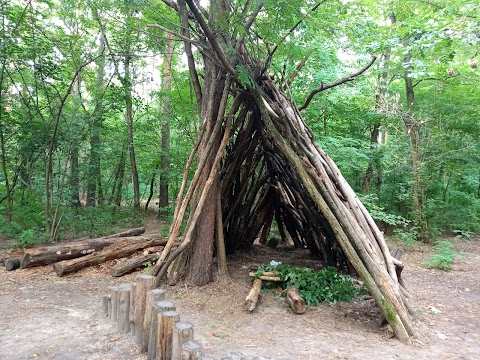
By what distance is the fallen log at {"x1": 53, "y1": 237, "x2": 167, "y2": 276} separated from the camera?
538 cm

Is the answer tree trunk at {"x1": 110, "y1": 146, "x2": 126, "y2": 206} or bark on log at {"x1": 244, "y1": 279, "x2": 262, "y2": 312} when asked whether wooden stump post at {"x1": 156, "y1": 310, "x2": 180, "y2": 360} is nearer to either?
bark on log at {"x1": 244, "y1": 279, "x2": 262, "y2": 312}

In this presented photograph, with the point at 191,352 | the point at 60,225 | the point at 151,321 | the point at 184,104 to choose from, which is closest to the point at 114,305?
the point at 151,321

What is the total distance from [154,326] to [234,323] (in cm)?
126

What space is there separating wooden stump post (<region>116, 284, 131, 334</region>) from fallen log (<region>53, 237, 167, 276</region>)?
2.41 meters

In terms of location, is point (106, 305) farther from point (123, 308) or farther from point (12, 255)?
point (12, 255)

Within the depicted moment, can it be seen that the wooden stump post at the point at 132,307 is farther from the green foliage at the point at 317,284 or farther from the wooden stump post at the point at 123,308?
the green foliage at the point at 317,284

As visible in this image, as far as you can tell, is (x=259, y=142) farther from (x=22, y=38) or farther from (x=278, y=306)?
(x=22, y=38)

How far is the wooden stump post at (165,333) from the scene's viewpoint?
2572 millimetres

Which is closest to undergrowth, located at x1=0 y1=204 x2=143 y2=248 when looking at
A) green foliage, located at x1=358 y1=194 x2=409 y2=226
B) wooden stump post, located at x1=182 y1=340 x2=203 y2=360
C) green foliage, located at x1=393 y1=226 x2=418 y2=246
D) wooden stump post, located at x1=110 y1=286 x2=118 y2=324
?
wooden stump post, located at x1=110 y1=286 x2=118 y2=324

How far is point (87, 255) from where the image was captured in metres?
5.83

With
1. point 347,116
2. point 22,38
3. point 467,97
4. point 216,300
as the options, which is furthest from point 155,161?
point 467,97

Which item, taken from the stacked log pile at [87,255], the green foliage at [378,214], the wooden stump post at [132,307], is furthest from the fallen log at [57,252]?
the green foliage at [378,214]

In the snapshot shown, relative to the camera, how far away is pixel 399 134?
29.6ft

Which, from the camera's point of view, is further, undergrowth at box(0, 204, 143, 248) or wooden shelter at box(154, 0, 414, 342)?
undergrowth at box(0, 204, 143, 248)
